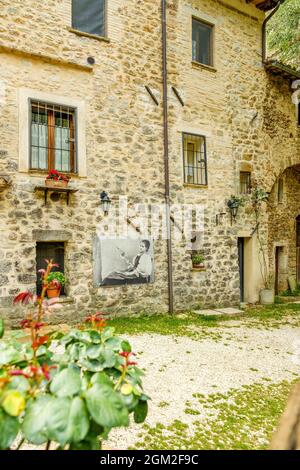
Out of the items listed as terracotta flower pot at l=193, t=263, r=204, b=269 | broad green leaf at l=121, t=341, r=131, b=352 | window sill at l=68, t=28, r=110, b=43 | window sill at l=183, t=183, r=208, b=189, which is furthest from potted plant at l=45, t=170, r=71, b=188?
broad green leaf at l=121, t=341, r=131, b=352

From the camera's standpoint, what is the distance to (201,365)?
16.0 feet

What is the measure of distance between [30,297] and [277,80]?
445 inches

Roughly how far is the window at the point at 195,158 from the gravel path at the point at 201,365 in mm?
4034

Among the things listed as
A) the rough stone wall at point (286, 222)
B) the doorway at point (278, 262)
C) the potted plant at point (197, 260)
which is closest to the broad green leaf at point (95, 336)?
the potted plant at point (197, 260)

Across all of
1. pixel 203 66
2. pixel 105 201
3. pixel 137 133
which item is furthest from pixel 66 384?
pixel 203 66

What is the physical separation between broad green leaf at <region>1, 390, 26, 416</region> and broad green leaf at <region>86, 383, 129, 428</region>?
246 millimetres

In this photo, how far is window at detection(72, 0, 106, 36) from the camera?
7164 millimetres

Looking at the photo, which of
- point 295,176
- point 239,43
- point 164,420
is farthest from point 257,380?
point 295,176

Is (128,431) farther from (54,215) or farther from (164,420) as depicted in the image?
(54,215)

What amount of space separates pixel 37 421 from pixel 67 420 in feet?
0.38

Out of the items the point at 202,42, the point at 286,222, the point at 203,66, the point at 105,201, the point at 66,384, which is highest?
the point at 202,42

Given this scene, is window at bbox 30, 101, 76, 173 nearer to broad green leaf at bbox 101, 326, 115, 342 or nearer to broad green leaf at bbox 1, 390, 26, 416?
broad green leaf at bbox 101, 326, 115, 342

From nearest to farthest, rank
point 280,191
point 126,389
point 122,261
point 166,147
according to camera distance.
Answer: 1. point 126,389
2. point 122,261
3. point 166,147
4. point 280,191

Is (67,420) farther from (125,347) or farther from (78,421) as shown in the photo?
(125,347)
